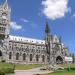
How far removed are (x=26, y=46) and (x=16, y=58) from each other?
15539 millimetres

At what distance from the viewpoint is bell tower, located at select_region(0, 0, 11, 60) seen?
157 metres

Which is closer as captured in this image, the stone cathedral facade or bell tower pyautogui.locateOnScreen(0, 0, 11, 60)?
bell tower pyautogui.locateOnScreen(0, 0, 11, 60)

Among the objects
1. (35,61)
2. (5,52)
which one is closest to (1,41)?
(5,52)

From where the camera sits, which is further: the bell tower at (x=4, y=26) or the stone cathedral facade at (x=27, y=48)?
the stone cathedral facade at (x=27, y=48)

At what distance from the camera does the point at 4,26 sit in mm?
159500

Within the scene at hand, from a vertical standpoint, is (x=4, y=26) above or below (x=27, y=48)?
above

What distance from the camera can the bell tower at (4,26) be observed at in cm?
15738

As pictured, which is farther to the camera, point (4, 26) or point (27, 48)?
point (27, 48)

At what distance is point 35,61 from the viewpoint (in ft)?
575

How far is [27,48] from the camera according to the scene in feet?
577

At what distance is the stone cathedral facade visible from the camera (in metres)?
158

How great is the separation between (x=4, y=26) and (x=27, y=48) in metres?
25.2

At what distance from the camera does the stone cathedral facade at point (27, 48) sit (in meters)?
158

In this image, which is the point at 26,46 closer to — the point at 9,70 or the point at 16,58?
the point at 16,58
